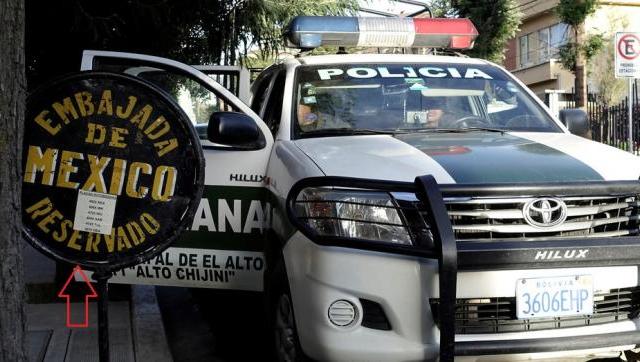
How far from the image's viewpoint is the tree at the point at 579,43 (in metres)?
21.6

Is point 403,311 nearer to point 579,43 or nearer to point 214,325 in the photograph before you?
point 214,325

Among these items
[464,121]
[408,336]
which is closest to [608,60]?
[464,121]

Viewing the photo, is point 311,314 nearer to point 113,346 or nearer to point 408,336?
point 408,336

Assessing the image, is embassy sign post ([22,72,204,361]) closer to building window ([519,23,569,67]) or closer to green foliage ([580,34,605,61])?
green foliage ([580,34,605,61])

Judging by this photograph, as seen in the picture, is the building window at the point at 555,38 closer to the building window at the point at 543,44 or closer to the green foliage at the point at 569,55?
the building window at the point at 543,44

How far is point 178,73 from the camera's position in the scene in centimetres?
473

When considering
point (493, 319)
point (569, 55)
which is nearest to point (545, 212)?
point (493, 319)

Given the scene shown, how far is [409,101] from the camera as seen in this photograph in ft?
16.0

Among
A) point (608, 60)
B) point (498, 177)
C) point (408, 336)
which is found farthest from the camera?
point (608, 60)

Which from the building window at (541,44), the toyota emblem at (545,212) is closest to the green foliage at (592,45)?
the building window at (541,44)

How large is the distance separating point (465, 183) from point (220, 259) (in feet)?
6.03

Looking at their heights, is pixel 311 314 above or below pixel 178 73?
below

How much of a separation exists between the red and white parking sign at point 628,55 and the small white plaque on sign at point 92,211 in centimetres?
925

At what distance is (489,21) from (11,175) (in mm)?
22200
